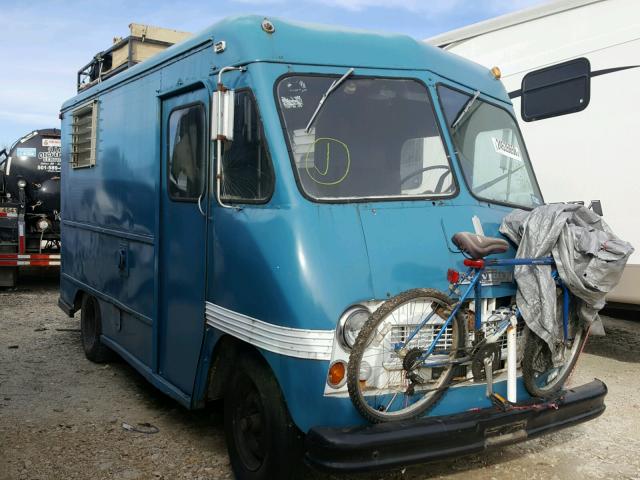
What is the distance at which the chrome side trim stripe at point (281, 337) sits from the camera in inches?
122

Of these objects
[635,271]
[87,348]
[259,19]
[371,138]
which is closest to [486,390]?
[371,138]

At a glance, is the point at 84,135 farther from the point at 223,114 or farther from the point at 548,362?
the point at 548,362

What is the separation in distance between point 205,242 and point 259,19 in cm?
134

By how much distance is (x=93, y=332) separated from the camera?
6523 millimetres

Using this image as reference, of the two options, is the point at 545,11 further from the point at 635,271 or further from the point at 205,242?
the point at 205,242

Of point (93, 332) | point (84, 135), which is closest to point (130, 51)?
point (84, 135)

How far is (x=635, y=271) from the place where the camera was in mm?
5875

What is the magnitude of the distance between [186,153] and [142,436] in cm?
203

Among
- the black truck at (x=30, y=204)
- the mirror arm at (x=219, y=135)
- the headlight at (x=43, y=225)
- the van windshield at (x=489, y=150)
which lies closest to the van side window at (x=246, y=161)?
the mirror arm at (x=219, y=135)

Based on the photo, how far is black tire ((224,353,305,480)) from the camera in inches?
128

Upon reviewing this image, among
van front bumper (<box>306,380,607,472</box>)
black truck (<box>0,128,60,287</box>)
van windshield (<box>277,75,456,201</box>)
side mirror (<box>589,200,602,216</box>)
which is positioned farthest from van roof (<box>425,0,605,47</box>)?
black truck (<box>0,128,60,287</box>)

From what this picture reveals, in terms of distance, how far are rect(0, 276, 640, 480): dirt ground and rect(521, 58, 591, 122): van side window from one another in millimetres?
2642

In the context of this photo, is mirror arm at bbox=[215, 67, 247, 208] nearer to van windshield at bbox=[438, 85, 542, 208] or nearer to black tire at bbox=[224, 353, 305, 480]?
black tire at bbox=[224, 353, 305, 480]

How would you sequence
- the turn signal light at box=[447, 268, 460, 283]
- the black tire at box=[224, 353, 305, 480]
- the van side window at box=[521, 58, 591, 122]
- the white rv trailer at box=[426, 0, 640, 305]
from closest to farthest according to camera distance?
the black tire at box=[224, 353, 305, 480] < the turn signal light at box=[447, 268, 460, 283] < the white rv trailer at box=[426, 0, 640, 305] < the van side window at box=[521, 58, 591, 122]
